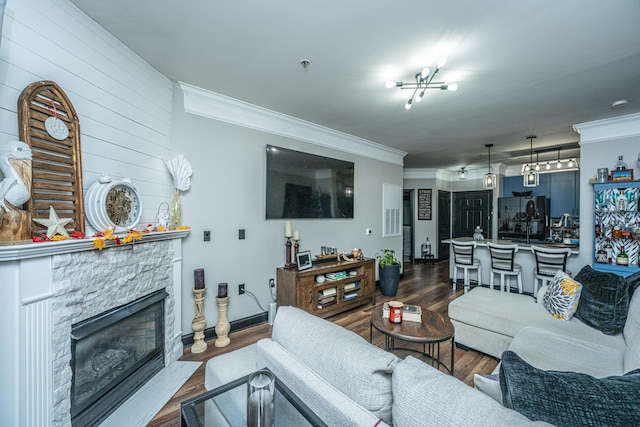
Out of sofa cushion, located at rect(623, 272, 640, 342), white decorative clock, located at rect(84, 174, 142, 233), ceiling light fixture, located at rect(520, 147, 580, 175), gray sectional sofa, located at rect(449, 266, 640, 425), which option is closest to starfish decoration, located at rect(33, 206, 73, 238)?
white decorative clock, located at rect(84, 174, 142, 233)

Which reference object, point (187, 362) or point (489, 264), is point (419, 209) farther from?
point (187, 362)

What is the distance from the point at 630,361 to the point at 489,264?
347 centimetres

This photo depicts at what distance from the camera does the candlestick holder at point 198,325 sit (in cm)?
261

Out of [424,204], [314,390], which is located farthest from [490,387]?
[424,204]

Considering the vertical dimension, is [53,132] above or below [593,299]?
above

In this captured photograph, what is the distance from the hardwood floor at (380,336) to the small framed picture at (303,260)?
79 cm

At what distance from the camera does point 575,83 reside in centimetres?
250

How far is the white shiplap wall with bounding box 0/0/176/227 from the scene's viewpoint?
1.37 m

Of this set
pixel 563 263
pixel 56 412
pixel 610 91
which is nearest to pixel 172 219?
pixel 56 412

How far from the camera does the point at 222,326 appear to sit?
275cm

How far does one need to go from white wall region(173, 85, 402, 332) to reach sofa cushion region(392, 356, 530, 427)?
2.40m

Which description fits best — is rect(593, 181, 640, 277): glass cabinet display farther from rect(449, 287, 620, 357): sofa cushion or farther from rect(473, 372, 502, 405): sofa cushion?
rect(473, 372, 502, 405): sofa cushion

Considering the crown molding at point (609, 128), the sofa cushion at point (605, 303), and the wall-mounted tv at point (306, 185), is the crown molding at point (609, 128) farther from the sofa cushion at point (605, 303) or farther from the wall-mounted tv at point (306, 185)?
the wall-mounted tv at point (306, 185)

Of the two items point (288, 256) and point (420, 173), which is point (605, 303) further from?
point (420, 173)
